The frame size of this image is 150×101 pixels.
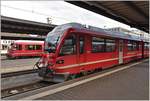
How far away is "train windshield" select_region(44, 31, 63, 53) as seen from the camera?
35.0 feet

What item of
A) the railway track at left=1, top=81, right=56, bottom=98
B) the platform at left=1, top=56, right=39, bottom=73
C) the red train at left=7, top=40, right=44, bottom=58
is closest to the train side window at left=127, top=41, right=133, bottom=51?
the platform at left=1, top=56, right=39, bottom=73

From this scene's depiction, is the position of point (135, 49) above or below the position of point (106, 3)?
below

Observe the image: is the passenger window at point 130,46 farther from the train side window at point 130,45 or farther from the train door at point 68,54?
the train door at point 68,54

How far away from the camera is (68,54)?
→ 10.7m

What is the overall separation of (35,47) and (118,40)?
2303 cm

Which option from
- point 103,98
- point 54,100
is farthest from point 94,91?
point 54,100

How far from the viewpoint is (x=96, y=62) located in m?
13.1

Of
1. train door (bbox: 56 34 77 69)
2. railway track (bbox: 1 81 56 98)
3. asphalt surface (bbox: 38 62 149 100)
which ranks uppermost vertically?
train door (bbox: 56 34 77 69)

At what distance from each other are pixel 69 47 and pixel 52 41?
0.88 m

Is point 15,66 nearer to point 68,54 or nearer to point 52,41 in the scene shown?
point 52,41

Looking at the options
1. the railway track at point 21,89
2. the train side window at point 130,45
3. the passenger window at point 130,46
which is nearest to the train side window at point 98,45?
the railway track at point 21,89

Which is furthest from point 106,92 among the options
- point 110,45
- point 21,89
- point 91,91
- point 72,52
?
point 110,45

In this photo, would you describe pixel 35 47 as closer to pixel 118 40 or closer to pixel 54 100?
pixel 118 40

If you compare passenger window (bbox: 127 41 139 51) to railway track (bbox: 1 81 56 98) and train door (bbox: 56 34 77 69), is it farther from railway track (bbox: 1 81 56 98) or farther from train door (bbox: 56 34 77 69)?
railway track (bbox: 1 81 56 98)
